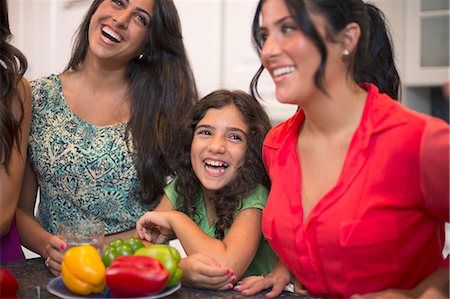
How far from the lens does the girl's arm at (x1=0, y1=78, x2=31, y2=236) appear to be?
153 centimetres

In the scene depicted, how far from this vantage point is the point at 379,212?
1087 millimetres

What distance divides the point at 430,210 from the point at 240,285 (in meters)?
0.39

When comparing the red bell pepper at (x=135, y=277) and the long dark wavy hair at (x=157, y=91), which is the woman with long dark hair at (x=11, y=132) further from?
the red bell pepper at (x=135, y=277)

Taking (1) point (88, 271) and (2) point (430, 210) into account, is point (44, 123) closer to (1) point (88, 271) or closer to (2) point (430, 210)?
(1) point (88, 271)

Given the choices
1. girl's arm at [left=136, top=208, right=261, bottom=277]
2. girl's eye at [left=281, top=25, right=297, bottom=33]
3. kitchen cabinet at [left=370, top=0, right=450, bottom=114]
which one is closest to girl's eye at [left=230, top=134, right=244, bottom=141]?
girl's arm at [left=136, top=208, right=261, bottom=277]

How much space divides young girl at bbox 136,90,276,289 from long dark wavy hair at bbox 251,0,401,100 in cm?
27

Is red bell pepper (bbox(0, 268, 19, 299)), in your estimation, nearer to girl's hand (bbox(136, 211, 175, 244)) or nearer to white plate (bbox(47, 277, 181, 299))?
white plate (bbox(47, 277, 181, 299))

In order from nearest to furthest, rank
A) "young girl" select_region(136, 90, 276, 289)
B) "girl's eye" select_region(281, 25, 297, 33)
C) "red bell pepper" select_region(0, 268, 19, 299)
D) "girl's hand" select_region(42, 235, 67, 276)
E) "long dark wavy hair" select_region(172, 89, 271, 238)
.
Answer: "red bell pepper" select_region(0, 268, 19, 299) < "girl's eye" select_region(281, 25, 297, 33) < "girl's hand" select_region(42, 235, 67, 276) < "young girl" select_region(136, 90, 276, 289) < "long dark wavy hair" select_region(172, 89, 271, 238)

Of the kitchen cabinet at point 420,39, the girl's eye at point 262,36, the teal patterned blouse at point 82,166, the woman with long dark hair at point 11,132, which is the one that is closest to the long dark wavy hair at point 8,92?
the woman with long dark hair at point 11,132

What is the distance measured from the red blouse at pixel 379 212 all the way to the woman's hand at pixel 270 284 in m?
0.05

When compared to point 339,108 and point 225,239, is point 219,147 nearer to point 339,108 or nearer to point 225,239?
point 225,239

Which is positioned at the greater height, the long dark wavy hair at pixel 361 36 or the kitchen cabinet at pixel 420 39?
the long dark wavy hair at pixel 361 36

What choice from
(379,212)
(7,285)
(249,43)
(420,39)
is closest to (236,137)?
(379,212)

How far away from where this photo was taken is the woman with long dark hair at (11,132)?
1.53 m
